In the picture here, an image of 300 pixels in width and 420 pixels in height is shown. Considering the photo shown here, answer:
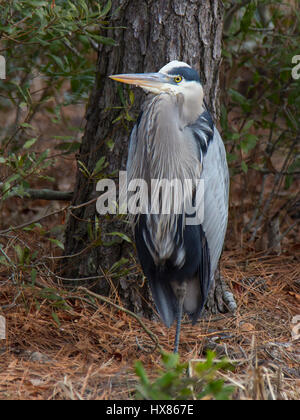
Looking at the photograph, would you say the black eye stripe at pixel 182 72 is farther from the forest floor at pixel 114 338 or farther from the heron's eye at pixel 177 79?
the forest floor at pixel 114 338

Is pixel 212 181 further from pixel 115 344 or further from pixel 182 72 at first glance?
pixel 115 344

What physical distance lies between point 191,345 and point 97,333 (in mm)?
460

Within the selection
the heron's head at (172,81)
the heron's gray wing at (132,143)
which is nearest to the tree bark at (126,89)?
the heron's gray wing at (132,143)

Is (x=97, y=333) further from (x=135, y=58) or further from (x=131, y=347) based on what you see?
(x=135, y=58)

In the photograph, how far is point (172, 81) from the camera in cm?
230

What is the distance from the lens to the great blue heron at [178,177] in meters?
2.33

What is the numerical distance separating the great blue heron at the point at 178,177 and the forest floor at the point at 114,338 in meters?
0.21

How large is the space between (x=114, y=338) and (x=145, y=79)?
119cm

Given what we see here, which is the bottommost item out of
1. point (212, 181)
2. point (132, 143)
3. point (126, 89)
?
point (212, 181)

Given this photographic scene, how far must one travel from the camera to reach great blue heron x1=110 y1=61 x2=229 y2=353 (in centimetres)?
233

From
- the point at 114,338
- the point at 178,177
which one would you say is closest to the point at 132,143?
the point at 178,177

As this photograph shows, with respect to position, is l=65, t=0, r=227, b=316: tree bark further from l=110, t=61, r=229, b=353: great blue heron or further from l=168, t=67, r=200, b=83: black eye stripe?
l=168, t=67, r=200, b=83: black eye stripe

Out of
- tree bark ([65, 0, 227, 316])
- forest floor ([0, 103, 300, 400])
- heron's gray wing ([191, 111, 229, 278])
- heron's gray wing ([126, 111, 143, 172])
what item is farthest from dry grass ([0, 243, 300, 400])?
heron's gray wing ([126, 111, 143, 172])
